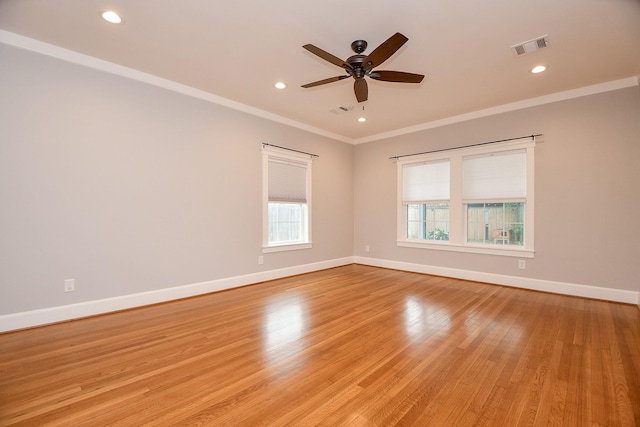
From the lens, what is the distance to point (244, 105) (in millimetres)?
4555

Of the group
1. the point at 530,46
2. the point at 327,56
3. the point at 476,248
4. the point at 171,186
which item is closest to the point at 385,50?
the point at 327,56

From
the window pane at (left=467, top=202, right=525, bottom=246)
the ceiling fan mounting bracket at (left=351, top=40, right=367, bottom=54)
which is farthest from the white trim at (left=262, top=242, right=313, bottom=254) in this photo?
the ceiling fan mounting bracket at (left=351, top=40, right=367, bottom=54)

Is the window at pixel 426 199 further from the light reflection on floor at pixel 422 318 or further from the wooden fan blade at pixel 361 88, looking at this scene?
the wooden fan blade at pixel 361 88

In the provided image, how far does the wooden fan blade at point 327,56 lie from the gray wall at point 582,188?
10.6 feet

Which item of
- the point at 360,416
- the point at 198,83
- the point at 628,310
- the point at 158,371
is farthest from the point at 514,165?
the point at 158,371

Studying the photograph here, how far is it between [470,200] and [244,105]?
13.4ft

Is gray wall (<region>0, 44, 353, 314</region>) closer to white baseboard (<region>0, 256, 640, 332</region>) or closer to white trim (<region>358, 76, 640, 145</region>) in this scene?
white baseboard (<region>0, 256, 640, 332</region>)

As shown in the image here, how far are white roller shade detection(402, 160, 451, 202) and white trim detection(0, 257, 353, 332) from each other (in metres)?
2.90

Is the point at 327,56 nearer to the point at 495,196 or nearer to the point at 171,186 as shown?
the point at 171,186

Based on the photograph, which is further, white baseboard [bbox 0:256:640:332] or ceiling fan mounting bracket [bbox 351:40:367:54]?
white baseboard [bbox 0:256:640:332]

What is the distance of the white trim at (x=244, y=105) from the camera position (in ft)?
9.54

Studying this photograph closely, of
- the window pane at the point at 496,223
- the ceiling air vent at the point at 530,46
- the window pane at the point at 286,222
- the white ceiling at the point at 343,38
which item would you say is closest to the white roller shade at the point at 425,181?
the window pane at the point at 496,223

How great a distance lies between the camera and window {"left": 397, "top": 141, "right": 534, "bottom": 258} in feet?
14.7

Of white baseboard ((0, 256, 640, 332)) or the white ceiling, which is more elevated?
the white ceiling
